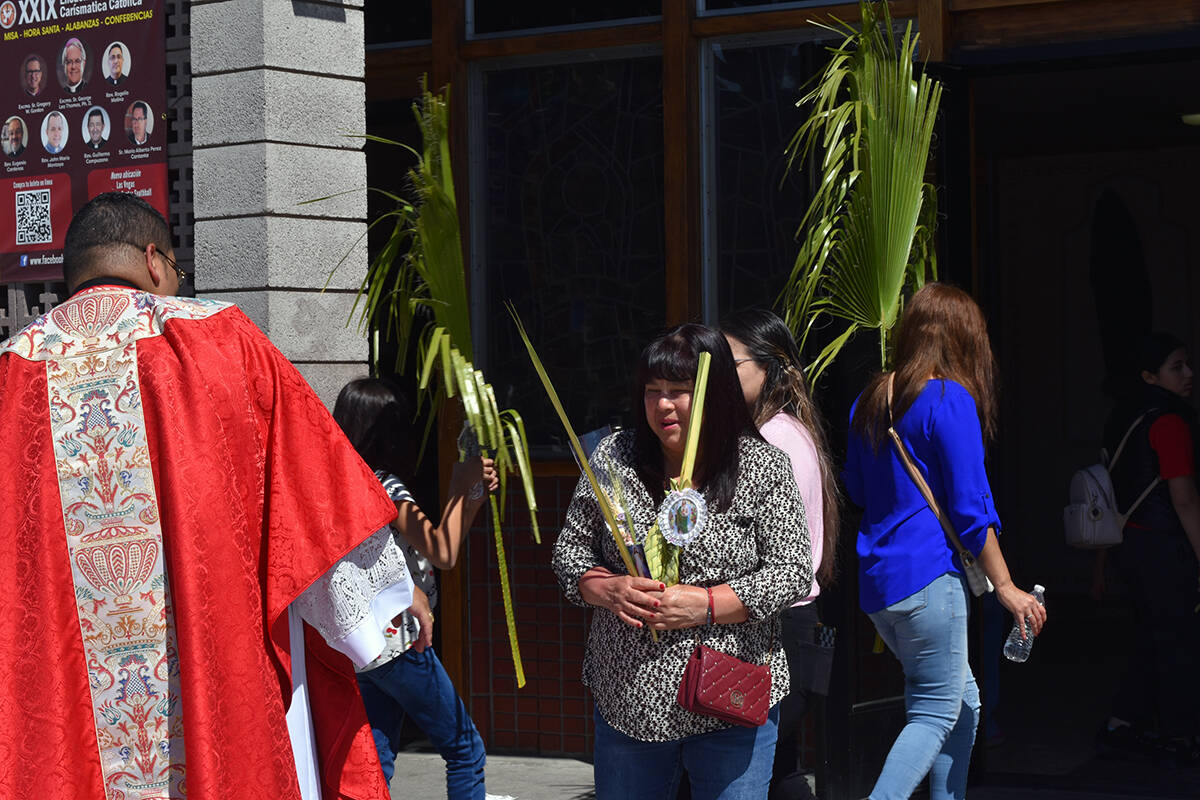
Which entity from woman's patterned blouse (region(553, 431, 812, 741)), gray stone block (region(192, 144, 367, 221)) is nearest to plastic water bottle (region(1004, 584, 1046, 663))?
woman's patterned blouse (region(553, 431, 812, 741))

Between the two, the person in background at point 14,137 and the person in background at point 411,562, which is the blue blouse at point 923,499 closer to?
the person in background at point 411,562

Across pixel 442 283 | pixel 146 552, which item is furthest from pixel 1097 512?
pixel 146 552

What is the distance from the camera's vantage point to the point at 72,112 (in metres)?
6.00

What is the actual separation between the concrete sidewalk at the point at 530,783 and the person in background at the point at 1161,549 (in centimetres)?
68

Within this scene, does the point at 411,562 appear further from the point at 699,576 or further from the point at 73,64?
the point at 73,64

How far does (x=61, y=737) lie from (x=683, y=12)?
14.6 feet

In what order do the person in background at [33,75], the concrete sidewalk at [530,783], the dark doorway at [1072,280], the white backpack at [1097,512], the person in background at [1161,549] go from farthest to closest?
1. the dark doorway at [1072,280]
2. the white backpack at [1097,512]
3. the person in background at [1161,549]
4. the concrete sidewalk at [530,783]
5. the person in background at [33,75]

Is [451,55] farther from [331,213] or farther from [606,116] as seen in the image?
[331,213]

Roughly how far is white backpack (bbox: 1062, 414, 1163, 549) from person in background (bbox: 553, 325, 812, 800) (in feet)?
11.2

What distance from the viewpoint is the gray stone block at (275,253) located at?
5.61 metres

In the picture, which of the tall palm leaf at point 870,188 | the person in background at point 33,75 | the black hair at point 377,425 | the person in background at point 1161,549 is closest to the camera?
the black hair at point 377,425

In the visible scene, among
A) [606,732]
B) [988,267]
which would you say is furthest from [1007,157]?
[606,732]

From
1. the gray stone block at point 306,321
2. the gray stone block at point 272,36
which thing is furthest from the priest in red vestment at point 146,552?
the gray stone block at point 272,36

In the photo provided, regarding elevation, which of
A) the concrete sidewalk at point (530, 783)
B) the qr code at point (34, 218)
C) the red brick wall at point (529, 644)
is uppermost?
the qr code at point (34, 218)
